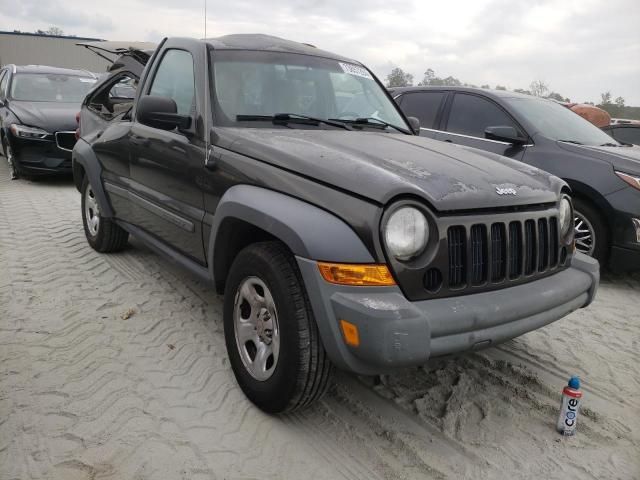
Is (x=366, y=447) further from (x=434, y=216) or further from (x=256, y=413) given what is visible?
(x=434, y=216)

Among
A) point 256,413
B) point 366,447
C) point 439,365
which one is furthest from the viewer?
point 439,365

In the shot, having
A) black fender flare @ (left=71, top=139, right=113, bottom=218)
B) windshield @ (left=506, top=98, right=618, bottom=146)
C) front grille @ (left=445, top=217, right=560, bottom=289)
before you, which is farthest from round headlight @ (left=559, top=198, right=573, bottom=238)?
black fender flare @ (left=71, top=139, right=113, bottom=218)

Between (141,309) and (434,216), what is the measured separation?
249cm

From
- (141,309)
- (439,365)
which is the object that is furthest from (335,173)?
(141,309)

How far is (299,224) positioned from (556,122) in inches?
170

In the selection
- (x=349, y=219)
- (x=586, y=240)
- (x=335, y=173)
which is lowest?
(x=586, y=240)

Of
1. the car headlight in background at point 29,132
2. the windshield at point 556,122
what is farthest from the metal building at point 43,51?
the windshield at point 556,122

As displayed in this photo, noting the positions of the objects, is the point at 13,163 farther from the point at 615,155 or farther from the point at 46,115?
the point at 615,155

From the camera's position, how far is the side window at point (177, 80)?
3363mm

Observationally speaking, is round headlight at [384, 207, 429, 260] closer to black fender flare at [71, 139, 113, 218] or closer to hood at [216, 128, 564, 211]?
hood at [216, 128, 564, 211]

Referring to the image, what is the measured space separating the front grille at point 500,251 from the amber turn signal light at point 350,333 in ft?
1.59

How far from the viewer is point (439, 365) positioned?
10.4 ft

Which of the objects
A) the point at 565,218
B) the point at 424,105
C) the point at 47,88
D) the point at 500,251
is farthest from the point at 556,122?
the point at 47,88

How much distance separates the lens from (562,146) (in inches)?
199
